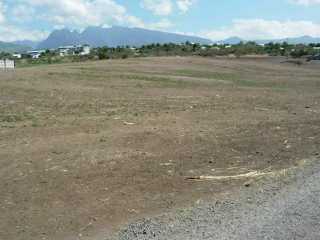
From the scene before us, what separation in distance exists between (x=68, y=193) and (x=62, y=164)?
1.98 m

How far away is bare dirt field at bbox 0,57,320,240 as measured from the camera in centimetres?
859

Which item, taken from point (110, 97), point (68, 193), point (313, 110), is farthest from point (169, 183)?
point (110, 97)

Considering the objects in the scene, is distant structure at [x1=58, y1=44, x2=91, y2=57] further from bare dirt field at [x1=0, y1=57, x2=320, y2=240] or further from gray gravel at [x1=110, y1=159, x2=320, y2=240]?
gray gravel at [x1=110, y1=159, x2=320, y2=240]

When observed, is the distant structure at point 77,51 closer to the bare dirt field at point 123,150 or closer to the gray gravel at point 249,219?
the bare dirt field at point 123,150

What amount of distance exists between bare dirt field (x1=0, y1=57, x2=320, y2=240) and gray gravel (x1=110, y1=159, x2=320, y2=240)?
0.59 m

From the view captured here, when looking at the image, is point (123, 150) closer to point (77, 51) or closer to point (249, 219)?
point (249, 219)

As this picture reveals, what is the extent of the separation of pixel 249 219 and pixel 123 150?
17.9ft

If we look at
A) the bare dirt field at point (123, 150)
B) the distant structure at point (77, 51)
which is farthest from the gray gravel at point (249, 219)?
the distant structure at point (77, 51)

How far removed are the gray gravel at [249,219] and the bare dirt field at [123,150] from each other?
59 cm

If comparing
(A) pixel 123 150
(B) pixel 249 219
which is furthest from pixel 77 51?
(B) pixel 249 219

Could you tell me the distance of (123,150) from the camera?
1252 centimetres

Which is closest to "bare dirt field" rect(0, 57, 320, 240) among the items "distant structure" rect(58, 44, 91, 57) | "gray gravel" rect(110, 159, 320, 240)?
"gray gravel" rect(110, 159, 320, 240)

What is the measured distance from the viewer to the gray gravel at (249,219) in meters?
6.87

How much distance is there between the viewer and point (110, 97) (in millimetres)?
23812
